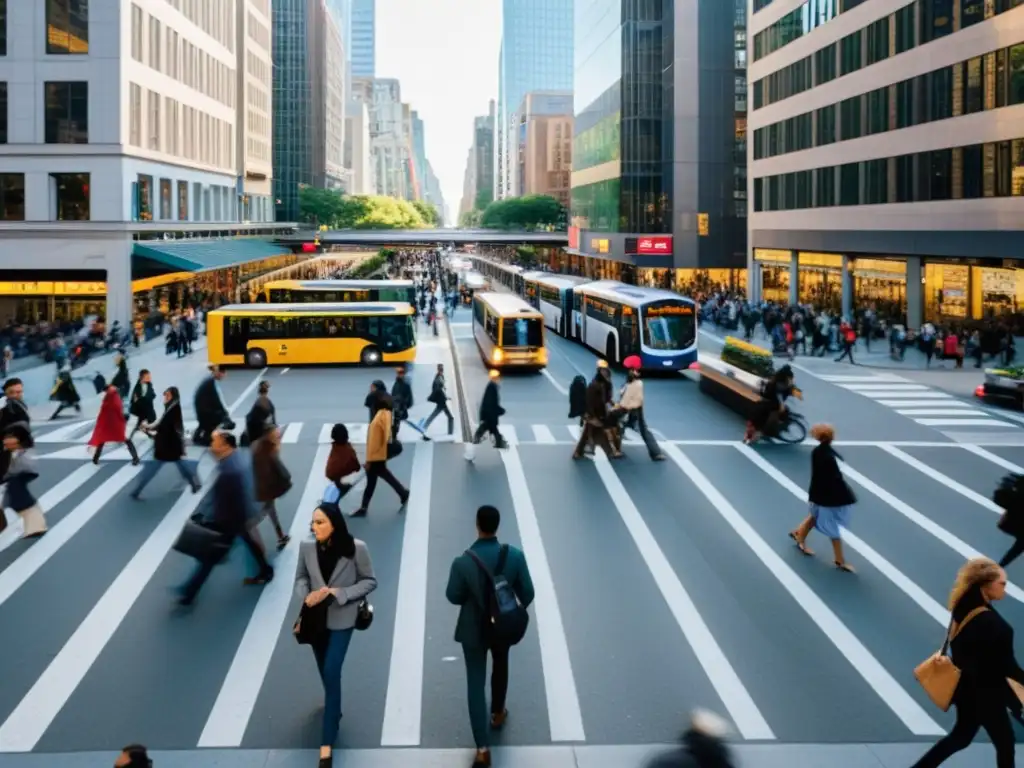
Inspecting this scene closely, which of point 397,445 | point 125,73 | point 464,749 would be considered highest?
point 125,73

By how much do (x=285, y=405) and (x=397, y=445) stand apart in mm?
12915

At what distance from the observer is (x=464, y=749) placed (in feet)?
28.6

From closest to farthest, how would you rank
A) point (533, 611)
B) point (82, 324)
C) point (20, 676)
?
point (20, 676) → point (533, 611) → point (82, 324)

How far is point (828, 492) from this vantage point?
13461mm

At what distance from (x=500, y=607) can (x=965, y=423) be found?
21454 millimetres

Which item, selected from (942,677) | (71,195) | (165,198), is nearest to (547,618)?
(942,677)

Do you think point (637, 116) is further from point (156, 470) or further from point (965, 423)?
point (156, 470)

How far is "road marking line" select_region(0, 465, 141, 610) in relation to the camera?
13469 mm

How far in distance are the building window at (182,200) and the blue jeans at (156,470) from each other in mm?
48766

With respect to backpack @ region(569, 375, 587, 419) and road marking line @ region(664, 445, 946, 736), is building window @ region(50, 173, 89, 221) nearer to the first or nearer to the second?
backpack @ region(569, 375, 587, 419)

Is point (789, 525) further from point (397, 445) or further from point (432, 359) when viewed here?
point (432, 359)

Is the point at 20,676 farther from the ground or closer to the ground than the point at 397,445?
closer to the ground

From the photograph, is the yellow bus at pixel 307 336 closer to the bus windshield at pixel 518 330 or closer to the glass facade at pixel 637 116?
the bus windshield at pixel 518 330

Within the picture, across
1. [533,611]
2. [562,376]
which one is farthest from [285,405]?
[533,611]
